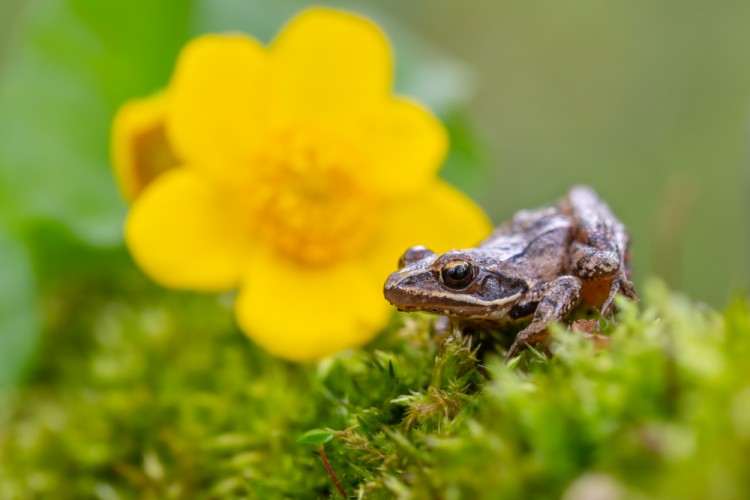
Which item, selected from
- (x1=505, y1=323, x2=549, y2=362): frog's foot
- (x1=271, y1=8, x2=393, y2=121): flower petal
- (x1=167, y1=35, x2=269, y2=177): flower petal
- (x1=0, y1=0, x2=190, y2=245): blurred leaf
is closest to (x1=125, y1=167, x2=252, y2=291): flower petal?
(x1=167, y1=35, x2=269, y2=177): flower petal

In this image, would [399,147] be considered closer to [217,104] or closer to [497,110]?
[217,104]

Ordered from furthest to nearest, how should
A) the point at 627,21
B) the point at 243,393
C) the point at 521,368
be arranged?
the point at 627,21 < the point at 243,393 < the point at 521,368

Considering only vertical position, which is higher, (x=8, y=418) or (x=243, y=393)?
(x=243, y=393)

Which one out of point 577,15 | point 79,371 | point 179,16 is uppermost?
point 577,15

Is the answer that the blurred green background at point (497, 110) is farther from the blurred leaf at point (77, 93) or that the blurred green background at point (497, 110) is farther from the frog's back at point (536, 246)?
the frog's back at point (536, 246)

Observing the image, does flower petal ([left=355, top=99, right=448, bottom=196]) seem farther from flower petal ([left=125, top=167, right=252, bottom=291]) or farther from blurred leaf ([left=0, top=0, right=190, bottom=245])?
blurred leaf ([left=0, top=0, right=190, bottom=245])

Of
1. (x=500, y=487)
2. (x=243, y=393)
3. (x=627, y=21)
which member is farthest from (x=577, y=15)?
(x=500, y=487)

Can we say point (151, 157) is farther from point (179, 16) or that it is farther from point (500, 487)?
point (500, 487)
